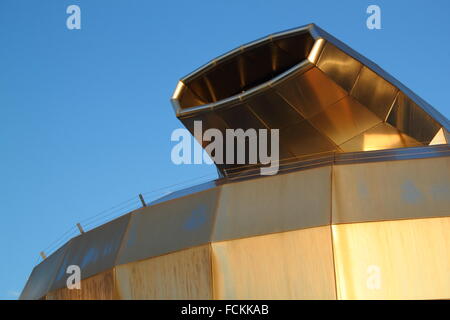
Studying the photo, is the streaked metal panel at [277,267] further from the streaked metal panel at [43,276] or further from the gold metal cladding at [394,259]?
the streaked metal panel at [43,276]

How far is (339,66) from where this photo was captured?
70.8ft

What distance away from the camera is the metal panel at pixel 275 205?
16.6 meters

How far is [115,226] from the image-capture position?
→ 1978 cm

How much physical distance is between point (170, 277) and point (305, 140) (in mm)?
7108

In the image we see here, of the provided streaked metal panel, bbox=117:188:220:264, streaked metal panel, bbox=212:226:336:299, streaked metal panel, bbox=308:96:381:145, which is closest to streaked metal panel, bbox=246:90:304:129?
streaked metal panel, bbox=308:96:381:145

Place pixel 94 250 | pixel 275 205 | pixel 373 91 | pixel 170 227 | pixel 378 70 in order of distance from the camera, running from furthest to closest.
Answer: pixel 378 70 → pixel 373 91 → pixel 94 250 → pixel 170 227 → pixel 275 205

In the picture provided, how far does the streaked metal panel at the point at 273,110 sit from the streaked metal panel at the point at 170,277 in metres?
5.82

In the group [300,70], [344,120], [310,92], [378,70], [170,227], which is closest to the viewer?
[170,227]

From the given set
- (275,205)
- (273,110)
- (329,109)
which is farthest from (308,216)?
(329,109)

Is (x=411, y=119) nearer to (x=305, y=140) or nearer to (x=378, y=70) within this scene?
(x=378, y=70)

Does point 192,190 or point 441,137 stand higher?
point 441,137
